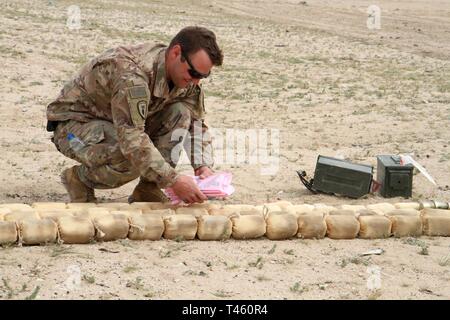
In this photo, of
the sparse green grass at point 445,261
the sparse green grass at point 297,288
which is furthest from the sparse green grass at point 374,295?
the sparse green grass at point 445,261

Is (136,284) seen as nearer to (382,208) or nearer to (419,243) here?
(419,243)

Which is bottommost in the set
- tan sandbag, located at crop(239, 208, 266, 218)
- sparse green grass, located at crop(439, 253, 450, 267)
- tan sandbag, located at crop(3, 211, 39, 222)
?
sparse green grass, located at crop(439, 253, 450, 267)

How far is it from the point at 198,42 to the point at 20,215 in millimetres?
1319

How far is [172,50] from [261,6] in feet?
56.2

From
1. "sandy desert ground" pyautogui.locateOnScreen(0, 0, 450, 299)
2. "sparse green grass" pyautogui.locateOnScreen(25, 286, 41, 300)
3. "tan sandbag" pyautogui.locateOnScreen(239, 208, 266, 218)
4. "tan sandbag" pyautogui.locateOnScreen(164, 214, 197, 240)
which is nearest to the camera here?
"sparse green grass" pyautogui.locateOnScreen(25, 286, 41, 300)

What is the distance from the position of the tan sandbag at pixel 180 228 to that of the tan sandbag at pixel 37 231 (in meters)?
0.61

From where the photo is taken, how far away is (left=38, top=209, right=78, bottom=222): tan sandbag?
4113mm

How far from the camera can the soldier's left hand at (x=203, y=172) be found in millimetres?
4777

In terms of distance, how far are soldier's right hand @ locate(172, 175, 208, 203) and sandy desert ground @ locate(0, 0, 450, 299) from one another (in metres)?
0.28

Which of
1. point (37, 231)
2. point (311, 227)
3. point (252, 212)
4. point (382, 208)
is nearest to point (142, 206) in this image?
point (252, 212)

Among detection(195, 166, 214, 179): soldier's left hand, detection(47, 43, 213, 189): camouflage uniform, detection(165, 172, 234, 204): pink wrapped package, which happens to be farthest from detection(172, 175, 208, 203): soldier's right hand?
detection(195, 166, 214, 179): soldier's left hand

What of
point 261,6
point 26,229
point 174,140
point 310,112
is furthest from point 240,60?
point 261,6

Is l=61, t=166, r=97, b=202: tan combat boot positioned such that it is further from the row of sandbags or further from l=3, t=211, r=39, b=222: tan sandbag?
l=3, t=211, r=39, b=222: tan sandbag

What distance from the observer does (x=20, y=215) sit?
13.5 feet
